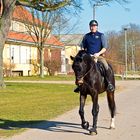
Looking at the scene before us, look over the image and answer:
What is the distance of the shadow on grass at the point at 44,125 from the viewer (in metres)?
11.4

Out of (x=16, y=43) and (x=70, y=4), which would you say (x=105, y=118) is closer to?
(x=70, y=4)

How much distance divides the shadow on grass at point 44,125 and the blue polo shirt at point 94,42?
6.36 ft

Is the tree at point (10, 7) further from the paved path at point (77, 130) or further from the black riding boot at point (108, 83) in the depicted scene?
the black riding boot at point (108, 83)

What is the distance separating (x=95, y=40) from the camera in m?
10.9

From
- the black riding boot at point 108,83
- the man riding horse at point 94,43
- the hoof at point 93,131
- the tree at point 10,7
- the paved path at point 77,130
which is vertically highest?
the tree at point 10,7

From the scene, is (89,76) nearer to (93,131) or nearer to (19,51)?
(93,131)

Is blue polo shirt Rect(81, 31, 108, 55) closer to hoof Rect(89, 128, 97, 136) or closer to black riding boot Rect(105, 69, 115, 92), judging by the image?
black riding boot Rect(105, 69, 115, 92)

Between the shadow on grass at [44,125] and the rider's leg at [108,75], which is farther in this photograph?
the shadow on grass at [44,125]

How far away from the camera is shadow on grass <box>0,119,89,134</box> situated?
37.4 ft

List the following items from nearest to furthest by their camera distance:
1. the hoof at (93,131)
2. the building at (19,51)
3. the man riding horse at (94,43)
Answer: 1. the hoof at (93,131)
2. the man riding horse at (94,43)
3. the building at (19,51)

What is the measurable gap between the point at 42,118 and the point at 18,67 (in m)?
49.3

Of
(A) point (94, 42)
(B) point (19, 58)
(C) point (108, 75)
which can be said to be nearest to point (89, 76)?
(C) point (108, 75)

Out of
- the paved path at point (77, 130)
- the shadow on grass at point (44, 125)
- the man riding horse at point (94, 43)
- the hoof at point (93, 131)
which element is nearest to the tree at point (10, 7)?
the paved path at point (77, 130)

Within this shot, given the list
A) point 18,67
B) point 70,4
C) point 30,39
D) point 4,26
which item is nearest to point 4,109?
point 4,26
